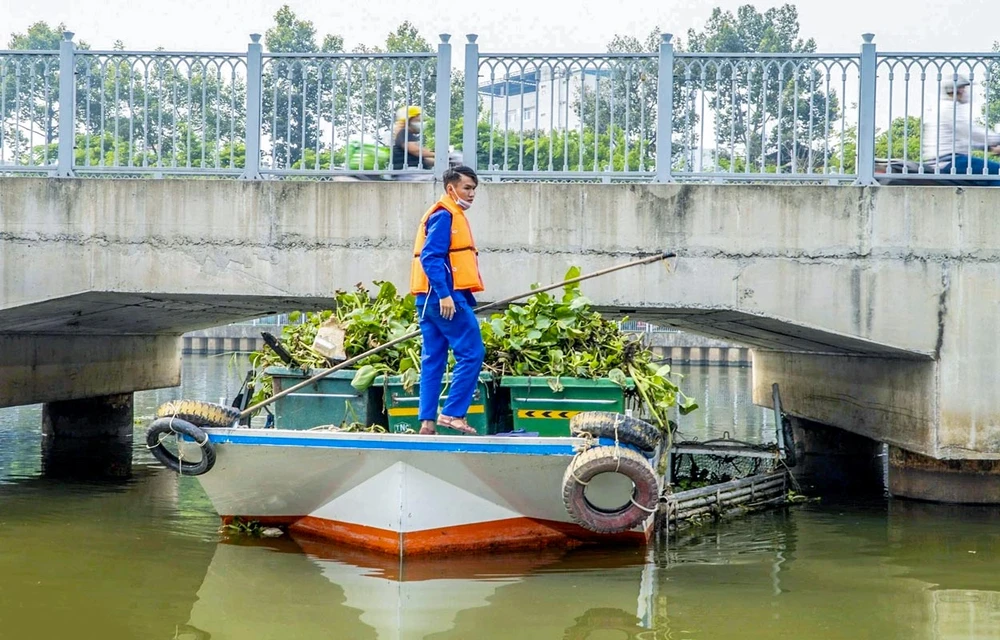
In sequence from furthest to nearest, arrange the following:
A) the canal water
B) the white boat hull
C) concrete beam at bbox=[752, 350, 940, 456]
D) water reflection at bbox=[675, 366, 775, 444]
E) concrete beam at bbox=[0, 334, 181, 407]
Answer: water reflection at bbox=[675, 366, 775, 444] < concrete beam at bbox=[0, 334, 181, 407] < concrete beam at bbox=[752, 350, 940, 456] < the white boat hull < the canal water

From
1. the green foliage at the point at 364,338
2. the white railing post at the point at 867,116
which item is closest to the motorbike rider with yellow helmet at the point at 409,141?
the green foliage at the point at 364,338

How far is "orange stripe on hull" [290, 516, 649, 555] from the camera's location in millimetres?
8273

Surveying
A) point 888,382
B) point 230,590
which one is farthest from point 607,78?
point 230,590

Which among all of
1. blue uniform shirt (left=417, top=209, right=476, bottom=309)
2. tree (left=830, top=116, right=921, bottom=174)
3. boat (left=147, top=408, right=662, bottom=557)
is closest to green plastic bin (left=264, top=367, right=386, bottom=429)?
boat (left=147, top=408, right=662, bottom=557)

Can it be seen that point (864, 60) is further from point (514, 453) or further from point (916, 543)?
point (514, 453)

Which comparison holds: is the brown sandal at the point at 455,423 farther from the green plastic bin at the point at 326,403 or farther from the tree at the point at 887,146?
the tree at the point at 887,146

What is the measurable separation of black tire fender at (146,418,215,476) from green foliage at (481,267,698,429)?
2.11 metres

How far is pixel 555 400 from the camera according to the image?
→ 8688 mm

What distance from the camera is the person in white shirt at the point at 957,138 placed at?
1029cm

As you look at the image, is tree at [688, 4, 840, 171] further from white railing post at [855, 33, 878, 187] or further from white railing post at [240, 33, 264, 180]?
white railing post at [240, 33, 264, 180]

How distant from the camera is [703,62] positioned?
34.6ft

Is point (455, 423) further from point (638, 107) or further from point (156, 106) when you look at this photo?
point (156, 106)

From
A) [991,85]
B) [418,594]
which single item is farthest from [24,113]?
[991,85]

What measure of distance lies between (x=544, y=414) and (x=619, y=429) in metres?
1.05
